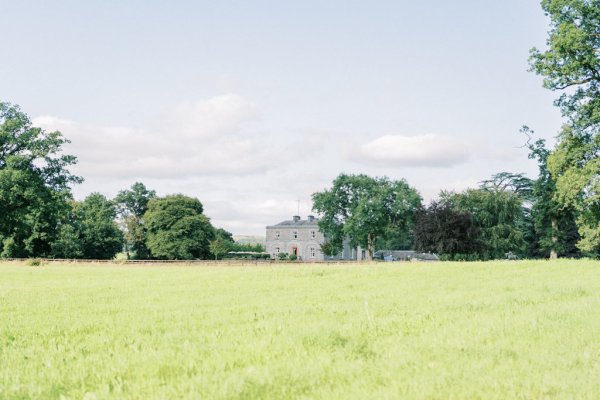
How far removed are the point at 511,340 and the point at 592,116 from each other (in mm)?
31547

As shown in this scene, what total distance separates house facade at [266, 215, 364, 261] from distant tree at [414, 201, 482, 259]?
195 ft

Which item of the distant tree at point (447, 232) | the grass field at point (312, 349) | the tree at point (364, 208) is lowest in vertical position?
the grass field at point (312, 349)

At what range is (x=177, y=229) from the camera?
9094 cm

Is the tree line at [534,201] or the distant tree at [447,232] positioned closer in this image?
the tree line at [534,201]

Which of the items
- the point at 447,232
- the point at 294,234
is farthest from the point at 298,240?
the point at 447,232

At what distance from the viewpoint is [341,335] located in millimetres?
8336

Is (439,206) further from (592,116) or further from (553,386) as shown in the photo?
(553,386)

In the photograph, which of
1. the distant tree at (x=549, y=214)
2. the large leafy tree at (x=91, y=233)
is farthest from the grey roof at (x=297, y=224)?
the distant tree at (x=549, y=214)

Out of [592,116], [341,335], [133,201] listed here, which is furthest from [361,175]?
[341,335]

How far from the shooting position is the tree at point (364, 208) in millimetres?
82750

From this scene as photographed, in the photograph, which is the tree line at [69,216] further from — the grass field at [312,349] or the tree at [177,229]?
the grass field at [312,349]

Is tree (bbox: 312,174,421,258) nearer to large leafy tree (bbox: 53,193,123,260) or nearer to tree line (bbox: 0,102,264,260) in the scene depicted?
tree line (bbox: 0,102,264,260)

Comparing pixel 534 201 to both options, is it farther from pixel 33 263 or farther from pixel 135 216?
pixel 135 216

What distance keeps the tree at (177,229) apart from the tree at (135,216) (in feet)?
17.8
